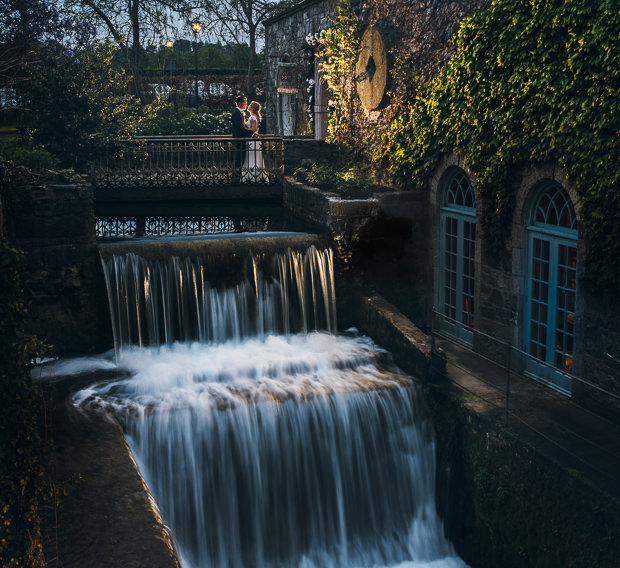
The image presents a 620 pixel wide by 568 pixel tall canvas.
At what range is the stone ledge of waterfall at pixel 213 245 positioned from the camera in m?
11.0

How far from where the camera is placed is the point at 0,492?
226 inches

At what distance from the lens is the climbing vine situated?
15.4 metres

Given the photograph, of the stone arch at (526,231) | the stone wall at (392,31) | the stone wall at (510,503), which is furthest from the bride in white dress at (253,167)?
the stone wall at (510,503)

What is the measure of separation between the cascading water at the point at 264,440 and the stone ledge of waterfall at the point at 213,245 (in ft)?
0.67

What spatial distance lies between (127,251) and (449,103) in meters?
5.41

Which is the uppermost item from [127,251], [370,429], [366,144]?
[366,144]

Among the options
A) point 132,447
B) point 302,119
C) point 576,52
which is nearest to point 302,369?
point 132,447

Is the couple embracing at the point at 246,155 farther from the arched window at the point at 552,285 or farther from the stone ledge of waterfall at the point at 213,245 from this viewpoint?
the arched window at the point at 552,285

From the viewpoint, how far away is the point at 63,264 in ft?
35.2

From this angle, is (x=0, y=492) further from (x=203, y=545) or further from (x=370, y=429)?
(x=370, y=429)

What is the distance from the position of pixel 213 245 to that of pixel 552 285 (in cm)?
504

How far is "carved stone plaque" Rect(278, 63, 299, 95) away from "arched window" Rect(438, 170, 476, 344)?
1055 cm

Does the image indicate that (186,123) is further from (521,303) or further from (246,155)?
(521,303)

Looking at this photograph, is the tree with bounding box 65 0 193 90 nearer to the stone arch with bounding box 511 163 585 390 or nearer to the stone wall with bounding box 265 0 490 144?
the stone wall with bounding box 265 0 490 144
